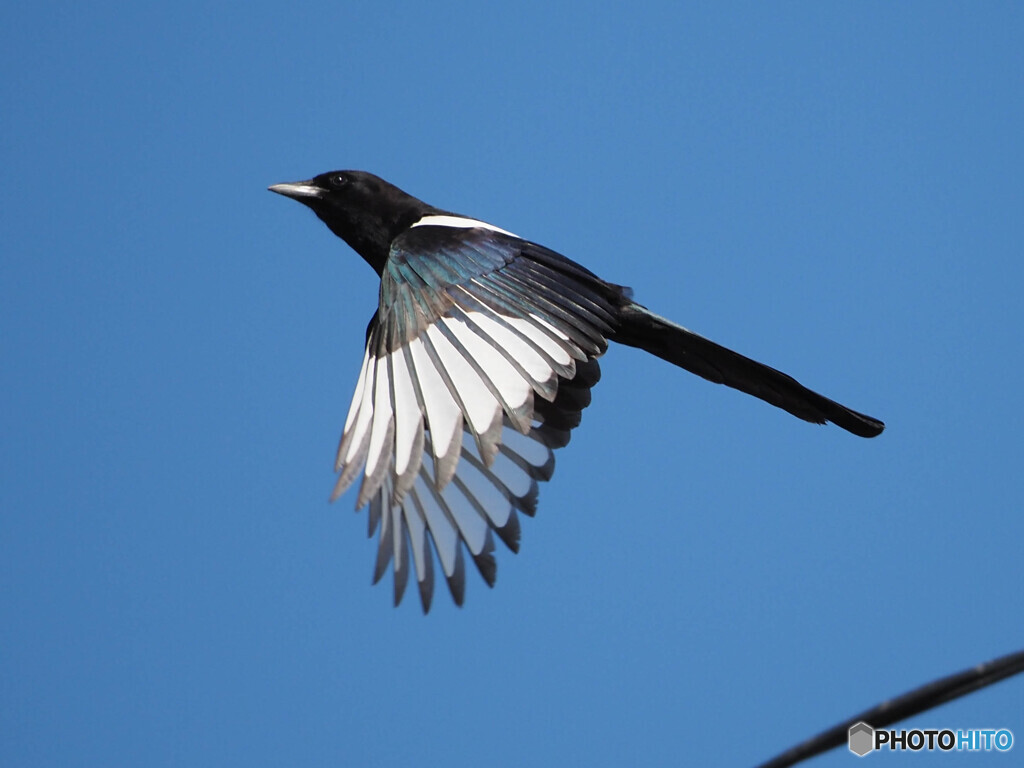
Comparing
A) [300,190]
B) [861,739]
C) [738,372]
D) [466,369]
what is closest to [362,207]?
[300,190]

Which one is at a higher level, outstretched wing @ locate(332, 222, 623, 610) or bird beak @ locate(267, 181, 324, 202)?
bird beak @ locate(267, 181, 324, 202)

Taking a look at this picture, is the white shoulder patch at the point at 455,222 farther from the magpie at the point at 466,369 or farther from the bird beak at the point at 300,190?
the bird beak at the point at 300,190

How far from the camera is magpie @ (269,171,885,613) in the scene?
9.43ft

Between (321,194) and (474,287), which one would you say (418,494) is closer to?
(474,287)

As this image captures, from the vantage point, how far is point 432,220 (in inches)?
159

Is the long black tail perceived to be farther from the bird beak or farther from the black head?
the bird beak

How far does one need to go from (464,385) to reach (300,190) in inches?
67.8

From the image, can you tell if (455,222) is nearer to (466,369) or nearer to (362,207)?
(362,207)

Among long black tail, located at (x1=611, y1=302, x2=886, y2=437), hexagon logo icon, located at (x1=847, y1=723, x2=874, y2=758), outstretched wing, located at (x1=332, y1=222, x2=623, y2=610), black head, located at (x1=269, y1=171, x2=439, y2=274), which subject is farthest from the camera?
black head, located at (x1=269, y1=171, x2=439, y2=274)

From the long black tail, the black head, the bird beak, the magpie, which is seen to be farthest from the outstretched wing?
the bird beak

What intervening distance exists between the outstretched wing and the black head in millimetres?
264

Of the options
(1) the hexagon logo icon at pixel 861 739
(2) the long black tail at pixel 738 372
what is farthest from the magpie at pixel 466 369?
(1) the hexagon logo icon at pixel 861 739

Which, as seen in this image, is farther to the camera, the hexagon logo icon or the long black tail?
the long black tail

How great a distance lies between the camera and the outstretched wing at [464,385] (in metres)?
2.85
